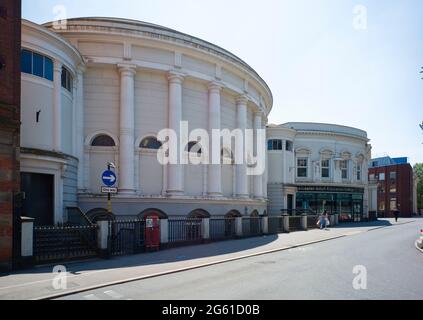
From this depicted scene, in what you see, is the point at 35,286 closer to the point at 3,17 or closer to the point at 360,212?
the point at 3,17

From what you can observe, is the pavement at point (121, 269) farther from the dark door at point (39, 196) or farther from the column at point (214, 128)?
the column at point (214, 128)

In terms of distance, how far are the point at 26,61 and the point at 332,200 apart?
38.4 meters

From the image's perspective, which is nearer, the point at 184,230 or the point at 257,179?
the point at 184,230

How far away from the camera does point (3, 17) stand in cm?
1291

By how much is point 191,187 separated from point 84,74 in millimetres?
9702

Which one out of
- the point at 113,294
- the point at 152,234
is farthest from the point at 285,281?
the point at 152,234

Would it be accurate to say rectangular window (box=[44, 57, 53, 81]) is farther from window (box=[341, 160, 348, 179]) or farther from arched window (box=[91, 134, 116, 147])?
window (box=[341, 160, 348, 179])

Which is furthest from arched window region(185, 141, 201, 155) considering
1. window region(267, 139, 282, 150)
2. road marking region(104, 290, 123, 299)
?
window region(267, 139, 282, 150)

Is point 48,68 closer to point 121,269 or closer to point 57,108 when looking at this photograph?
point 57,108

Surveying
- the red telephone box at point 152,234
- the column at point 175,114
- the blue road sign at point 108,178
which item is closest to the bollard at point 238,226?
the column at point 175,114

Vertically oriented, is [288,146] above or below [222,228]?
above

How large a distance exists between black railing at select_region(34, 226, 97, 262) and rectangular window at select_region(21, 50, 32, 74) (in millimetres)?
7641

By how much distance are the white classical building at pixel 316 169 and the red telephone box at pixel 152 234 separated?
2745 cm

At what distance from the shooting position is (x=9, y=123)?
12.4 metres
